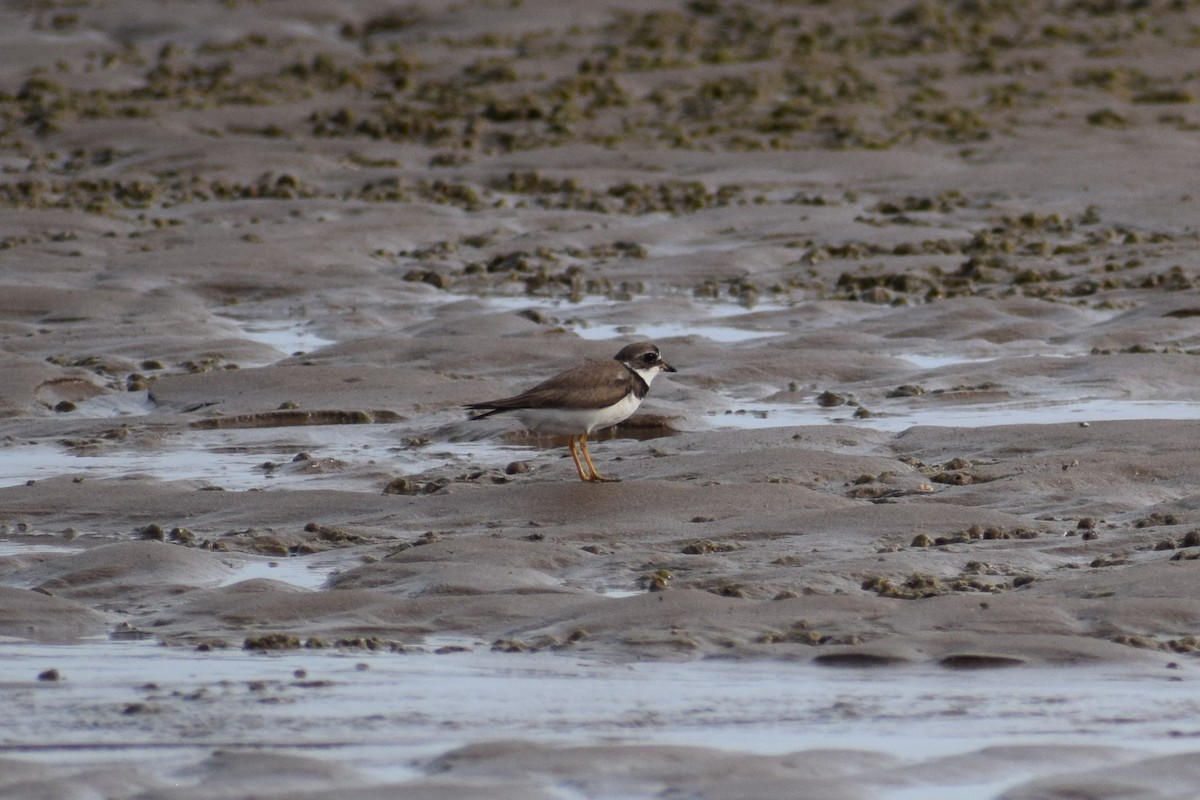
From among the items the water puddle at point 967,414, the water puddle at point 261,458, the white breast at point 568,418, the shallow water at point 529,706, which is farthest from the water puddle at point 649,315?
the shallow water at point 529,706

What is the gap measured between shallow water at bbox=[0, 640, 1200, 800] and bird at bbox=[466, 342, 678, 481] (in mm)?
2563

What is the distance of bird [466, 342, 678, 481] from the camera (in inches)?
337

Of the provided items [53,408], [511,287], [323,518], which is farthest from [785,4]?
[323,518]

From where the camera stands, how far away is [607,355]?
35.7ft

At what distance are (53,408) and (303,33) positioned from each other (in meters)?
12.8

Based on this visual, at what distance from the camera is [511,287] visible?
13.1 metres

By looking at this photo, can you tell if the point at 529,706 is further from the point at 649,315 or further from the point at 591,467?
the point at 649,315

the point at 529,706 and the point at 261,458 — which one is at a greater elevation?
the point at 529,706

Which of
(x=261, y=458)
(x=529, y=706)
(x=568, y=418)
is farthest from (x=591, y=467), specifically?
(x=529, y=706)

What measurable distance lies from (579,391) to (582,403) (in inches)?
2.5

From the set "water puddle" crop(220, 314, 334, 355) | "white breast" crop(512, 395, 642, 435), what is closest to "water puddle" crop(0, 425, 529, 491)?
"white breast" crop(512, 395, 642, 435)

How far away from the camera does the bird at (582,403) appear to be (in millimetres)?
8562

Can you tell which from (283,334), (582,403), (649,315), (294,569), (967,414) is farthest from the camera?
(649,315)

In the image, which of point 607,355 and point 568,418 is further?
point 607,355
